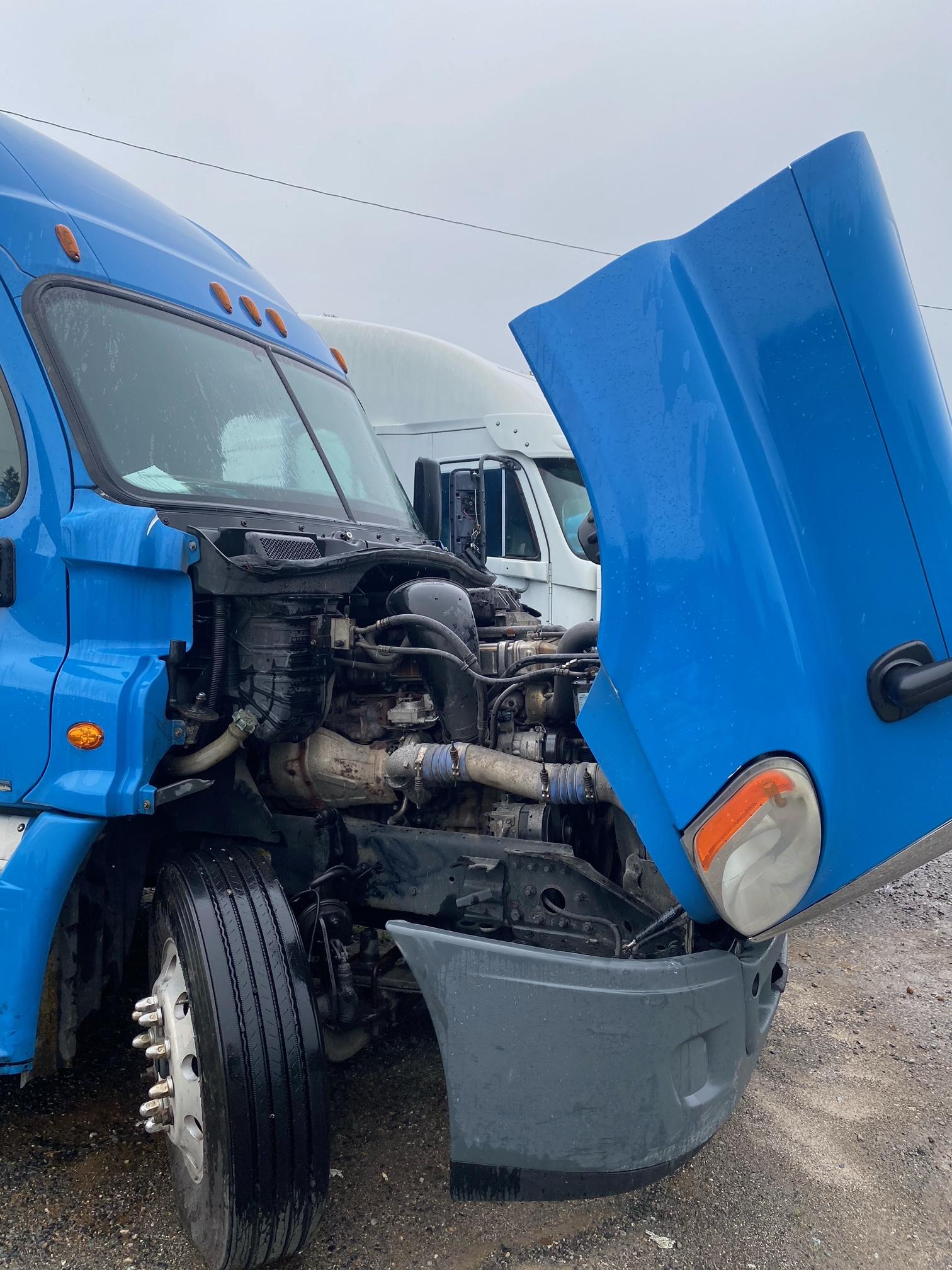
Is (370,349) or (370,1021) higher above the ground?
(370,349)

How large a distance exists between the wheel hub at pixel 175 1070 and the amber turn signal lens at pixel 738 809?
1375 millimetres

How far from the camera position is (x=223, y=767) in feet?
9.46

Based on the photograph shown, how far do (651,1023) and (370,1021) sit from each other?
1061 mm

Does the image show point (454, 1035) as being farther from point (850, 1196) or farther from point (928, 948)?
point (928, 948)

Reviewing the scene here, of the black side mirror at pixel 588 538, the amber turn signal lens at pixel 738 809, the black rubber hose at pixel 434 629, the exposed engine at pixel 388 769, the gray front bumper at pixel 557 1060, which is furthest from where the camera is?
the black rubber hose at pixel 434 629

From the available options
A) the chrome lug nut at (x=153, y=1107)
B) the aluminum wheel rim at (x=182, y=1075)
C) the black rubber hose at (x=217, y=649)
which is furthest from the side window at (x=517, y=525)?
the chrome lug nut at (x=153, y=1107)

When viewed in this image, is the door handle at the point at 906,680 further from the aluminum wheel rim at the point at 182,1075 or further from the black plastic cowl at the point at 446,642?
the aluminum wheel rim at the point at 182,1075

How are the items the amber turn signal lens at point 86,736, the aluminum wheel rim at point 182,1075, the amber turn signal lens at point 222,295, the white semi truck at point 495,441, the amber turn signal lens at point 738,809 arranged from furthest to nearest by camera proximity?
the white semi truck at point 495,441 → the amber turn signal lens at point 222,295 → the amber turn signal lens at point 86,736 → the aluminum wheel rim at point 182,1075 → the amber turn signal lens at point 738,809

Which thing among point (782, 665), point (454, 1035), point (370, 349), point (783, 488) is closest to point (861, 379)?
point (783, 488)

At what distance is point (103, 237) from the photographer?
2.85 meters

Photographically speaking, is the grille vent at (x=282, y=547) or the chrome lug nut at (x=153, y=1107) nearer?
the chrome lug nut at (x=153, y=1107)

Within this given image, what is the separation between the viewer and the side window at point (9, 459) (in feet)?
8.20

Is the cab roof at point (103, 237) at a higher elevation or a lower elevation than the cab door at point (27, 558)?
higher

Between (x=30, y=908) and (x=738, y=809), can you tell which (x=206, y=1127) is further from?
(x=738, y=809)
